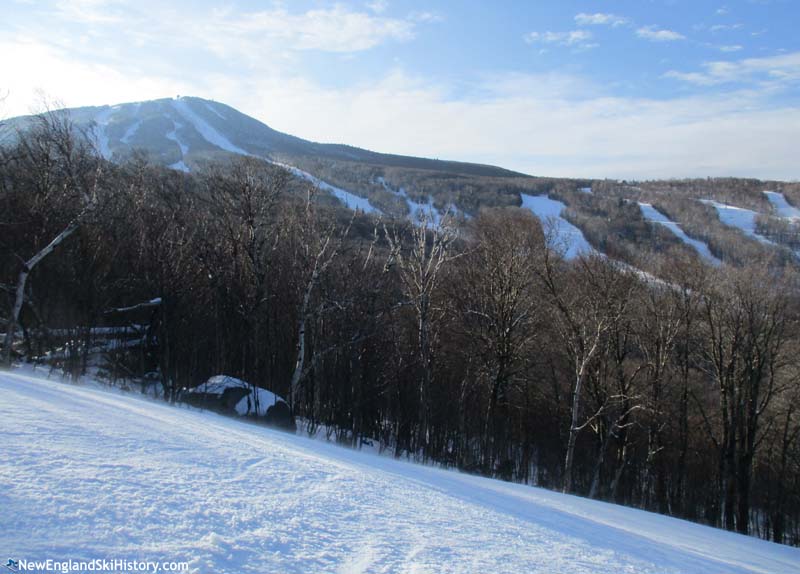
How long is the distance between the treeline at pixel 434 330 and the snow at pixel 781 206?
9358 cm

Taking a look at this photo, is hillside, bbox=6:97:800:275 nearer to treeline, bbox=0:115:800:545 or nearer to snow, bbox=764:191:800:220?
snow, bbox=764:191:800:220

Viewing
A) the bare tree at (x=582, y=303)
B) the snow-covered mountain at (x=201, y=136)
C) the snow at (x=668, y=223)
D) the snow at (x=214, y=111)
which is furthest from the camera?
the snow at (x=214, y=111)

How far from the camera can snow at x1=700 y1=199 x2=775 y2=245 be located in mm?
84312

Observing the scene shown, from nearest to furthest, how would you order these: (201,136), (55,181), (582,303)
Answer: (55,181)
(582,303)
(201,136)

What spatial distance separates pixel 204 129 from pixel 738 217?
119 meters

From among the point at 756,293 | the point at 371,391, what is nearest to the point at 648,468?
the point at 756,293

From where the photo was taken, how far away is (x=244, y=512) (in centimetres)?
368

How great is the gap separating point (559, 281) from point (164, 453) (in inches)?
865

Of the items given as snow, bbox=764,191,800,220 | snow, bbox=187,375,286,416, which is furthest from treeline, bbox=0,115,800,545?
snow, bbox=764,191,800,220

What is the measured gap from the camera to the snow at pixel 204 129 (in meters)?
121

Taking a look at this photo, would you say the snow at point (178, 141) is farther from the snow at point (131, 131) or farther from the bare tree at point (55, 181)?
the bare tree at point (55, 181)

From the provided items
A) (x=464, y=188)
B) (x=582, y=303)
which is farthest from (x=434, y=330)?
(x=464, y=188)

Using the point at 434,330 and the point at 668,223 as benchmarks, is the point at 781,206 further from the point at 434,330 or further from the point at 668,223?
the point at 434,330

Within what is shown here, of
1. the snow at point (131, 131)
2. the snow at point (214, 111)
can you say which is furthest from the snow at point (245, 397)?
the snow at point (214, 111)
